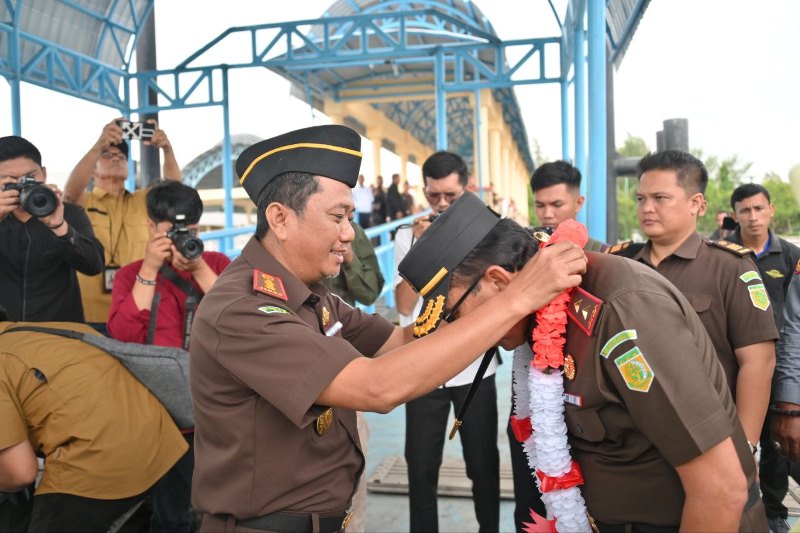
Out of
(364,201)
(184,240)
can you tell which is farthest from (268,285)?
(364,201)

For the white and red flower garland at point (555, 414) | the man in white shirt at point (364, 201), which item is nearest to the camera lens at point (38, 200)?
the white and red flower garland at point (555, 414)

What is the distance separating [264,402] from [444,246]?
54cm

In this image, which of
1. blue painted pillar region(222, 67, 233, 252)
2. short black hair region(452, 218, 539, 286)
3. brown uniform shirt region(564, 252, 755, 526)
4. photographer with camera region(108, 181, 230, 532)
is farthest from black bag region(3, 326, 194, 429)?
blue painted pillar region(222, 67, 233, 252)

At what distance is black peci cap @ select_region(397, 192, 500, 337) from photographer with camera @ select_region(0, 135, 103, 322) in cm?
212

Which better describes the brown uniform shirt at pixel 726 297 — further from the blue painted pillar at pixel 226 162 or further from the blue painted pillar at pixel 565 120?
the blue painted pillar at pixel 226 162

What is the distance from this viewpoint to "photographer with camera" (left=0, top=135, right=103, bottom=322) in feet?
10.2

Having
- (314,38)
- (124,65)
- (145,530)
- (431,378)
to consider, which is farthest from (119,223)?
(314,38)

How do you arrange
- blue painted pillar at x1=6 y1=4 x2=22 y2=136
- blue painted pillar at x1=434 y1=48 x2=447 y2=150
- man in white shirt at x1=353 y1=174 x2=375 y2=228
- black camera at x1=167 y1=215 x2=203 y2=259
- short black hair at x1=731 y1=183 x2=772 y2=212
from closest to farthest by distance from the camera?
black camera at x1=167 y1=215 x2=203 y2=259
short black hair at x1=731 y1=183 x2=772 y2=212
blue painted pillar at x1=6 y1=4 x2=22 y2=136
blue painted pillar at x1=434 y1=48 x2=447 y2=150
man in white shirt at x1=353 y1=174 x2=375 y2=228

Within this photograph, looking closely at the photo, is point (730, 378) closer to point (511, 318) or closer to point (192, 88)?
point (511, 318)

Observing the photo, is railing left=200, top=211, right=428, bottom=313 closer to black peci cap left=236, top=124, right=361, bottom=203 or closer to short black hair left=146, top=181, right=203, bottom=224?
short black hair left=146, top=181, right=203, bottom=224

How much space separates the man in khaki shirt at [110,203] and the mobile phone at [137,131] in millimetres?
200

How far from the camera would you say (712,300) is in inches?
96.8

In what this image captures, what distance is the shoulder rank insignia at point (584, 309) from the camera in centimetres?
146

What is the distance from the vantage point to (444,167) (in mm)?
3598
